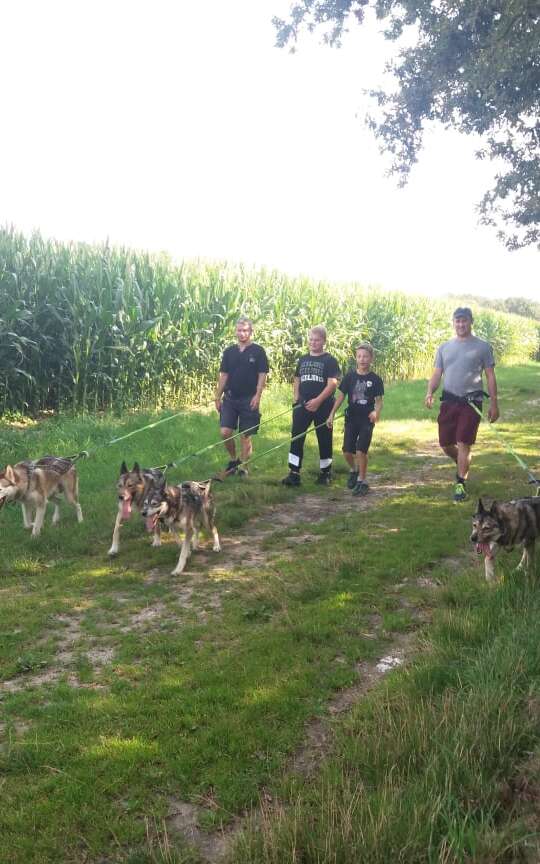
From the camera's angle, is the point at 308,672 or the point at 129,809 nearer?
the point at 129,809

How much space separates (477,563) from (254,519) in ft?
9.83

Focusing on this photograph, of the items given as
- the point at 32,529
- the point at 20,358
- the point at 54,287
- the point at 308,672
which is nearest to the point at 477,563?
the point at 308,672

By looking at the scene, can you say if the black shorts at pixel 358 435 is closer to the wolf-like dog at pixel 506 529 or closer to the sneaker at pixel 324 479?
the sneaker at pixel 324 479

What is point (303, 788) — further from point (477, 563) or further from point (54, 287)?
point (54, 287)

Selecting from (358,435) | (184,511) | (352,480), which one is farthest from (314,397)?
(184,511)

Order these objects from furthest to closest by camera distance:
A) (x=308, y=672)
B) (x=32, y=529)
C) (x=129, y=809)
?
1. (x=32, y=529)
2. (x=308, y=672)
3. (x=129, y=809)

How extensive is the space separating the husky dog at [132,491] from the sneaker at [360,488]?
11.0 feet

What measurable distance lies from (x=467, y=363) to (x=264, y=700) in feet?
19.6

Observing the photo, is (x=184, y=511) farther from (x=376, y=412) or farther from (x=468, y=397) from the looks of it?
(x=468, y=397)

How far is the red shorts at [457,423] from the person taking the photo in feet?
27.7

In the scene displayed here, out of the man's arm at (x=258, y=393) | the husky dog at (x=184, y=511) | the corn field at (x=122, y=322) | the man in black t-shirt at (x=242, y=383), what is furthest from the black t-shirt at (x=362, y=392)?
the corn field at (x=122, y=322)

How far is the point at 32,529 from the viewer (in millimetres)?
7301

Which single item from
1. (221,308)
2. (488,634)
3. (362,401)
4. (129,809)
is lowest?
(129,809)

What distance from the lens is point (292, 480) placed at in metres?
9.62
